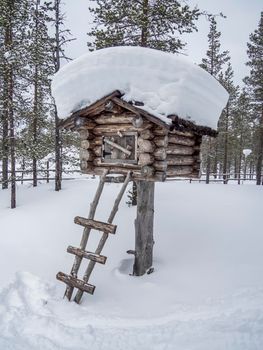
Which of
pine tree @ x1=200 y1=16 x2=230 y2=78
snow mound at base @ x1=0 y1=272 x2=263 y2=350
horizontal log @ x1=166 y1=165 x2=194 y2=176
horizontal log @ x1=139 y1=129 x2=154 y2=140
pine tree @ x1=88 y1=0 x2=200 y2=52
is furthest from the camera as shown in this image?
pine tree @ x1=200 y1=16 x2=230 y2=78

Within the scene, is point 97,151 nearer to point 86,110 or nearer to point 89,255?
point 86,110

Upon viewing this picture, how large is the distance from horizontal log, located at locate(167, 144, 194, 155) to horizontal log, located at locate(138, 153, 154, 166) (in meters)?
0.50

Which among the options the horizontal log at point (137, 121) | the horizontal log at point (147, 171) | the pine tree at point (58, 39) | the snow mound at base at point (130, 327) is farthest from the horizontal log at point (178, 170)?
the pine tree at point (58, 39)

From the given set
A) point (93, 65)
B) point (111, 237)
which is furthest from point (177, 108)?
point (111, 237)

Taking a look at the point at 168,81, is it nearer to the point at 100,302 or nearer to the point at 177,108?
the point at 177,108

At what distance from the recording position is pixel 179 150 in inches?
300

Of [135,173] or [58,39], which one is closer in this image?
[135,173]

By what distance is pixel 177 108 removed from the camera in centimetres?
643

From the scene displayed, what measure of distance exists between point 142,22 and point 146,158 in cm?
652

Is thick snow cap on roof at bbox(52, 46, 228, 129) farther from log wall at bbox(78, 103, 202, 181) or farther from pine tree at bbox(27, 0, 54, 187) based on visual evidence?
pine tree at bbox(27, 0, 54, 187)

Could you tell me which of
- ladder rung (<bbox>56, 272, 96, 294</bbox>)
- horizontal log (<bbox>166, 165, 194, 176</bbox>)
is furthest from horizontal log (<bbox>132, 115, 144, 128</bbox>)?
ladder rung (<bbox>56, 272, 96, 294</bbox>)

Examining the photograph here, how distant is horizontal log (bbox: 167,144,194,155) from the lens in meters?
7.16

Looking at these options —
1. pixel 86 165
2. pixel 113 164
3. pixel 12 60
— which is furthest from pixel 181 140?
pixel 12 60

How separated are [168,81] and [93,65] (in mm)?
1907
